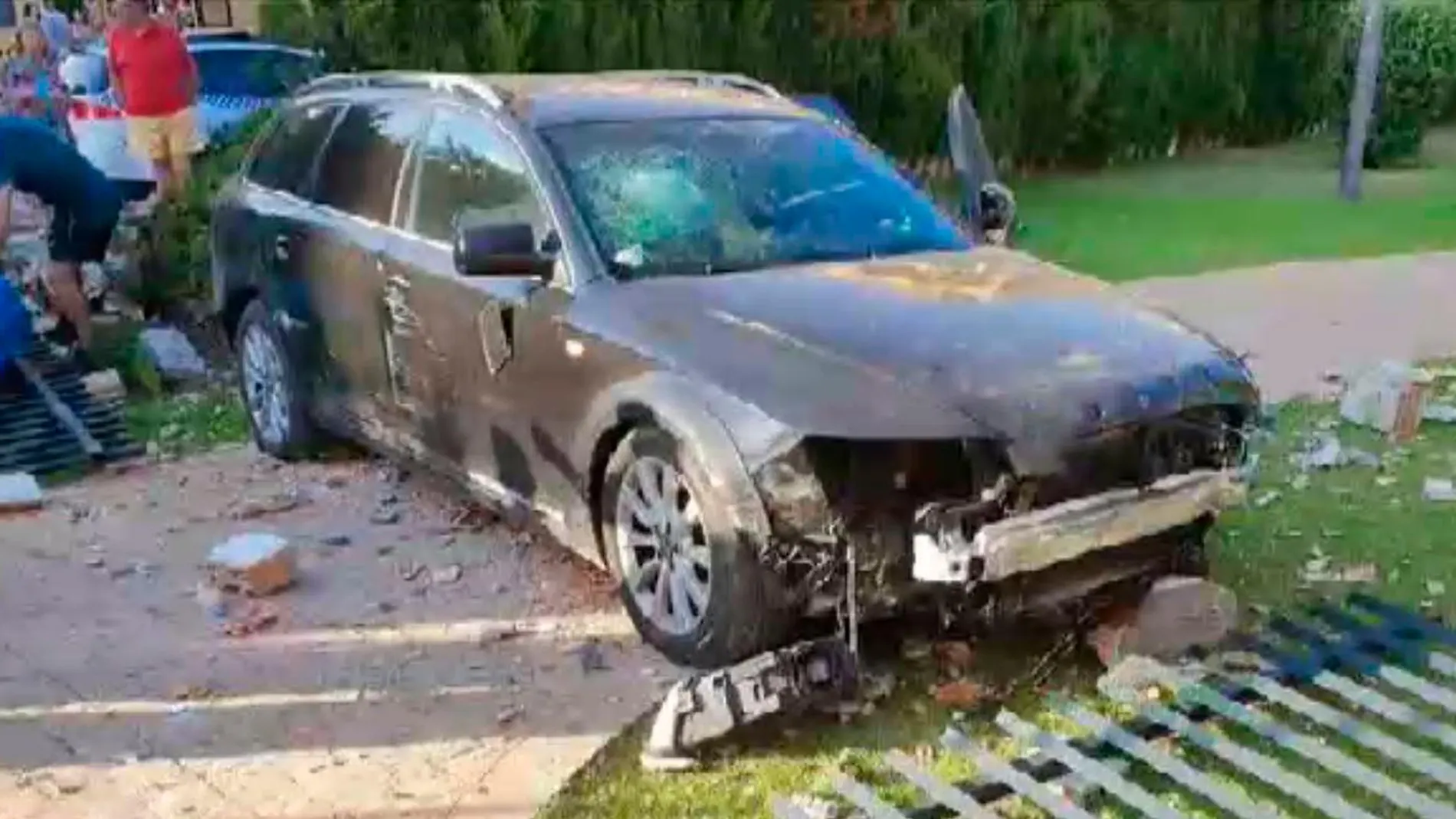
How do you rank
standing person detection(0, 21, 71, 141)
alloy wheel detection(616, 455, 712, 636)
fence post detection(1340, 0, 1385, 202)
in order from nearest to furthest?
alloy wheel detection(616, 455, 712, 636) < fence post detection(1340, 0, 1385, 202) < standing person detection(0, 21, 71, 141)

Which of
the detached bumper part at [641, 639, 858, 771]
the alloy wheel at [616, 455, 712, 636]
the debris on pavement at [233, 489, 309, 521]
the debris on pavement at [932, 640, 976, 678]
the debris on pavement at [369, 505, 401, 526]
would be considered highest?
the alloy wheel at [616, 455, 712, 636]

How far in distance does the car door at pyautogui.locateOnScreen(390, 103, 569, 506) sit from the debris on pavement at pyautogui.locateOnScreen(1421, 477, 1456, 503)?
3461 mm

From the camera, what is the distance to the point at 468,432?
19.4 ft

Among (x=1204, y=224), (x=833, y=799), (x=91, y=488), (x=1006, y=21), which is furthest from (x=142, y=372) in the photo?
(x=1006, y=21)

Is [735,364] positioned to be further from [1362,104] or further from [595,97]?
[1362,104]

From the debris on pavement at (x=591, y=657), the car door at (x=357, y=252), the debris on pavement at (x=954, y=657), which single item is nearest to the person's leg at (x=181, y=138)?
the car door at (x=357, y=252)

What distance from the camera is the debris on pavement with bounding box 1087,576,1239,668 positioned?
5121mm

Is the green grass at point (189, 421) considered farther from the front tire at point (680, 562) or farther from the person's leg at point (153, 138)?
the front tire at point (680, 562)

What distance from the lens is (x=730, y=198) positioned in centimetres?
570

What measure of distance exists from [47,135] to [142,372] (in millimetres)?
1345

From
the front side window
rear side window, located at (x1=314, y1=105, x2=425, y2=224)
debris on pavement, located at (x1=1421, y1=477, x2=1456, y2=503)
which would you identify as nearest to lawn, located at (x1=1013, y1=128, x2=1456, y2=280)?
debris on pavement, located at (x1=1421, y1=477, x2=1456, y2=503)

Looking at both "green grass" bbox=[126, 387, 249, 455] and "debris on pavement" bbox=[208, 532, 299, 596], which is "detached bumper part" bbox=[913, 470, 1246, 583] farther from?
"green grass" bbox=[126, 387, 249, 455]

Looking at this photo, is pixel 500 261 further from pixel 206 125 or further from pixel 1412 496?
pixel 206 125

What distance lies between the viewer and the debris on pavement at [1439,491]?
264 inches
